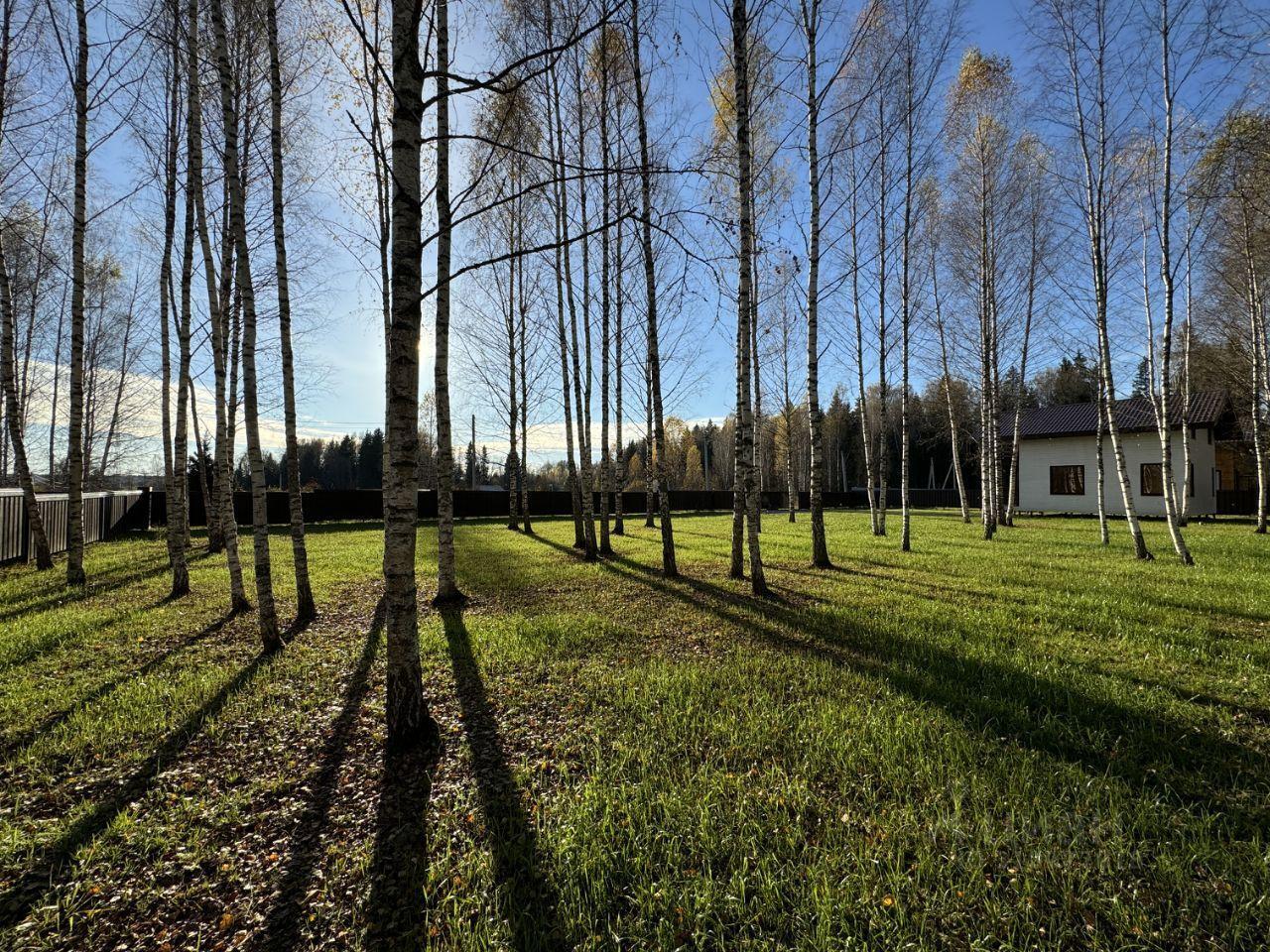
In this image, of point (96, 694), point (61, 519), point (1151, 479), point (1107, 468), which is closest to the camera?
point (96, 694)

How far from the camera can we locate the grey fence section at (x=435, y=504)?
19.5m

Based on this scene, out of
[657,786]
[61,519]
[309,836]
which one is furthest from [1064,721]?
[61,519]

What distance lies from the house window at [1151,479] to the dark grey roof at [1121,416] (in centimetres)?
177

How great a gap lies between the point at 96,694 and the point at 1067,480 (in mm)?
32467

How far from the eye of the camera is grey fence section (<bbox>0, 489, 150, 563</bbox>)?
31.9 feet

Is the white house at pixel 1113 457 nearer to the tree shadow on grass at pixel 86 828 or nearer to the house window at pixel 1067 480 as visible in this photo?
the house window at pixel 1067 480

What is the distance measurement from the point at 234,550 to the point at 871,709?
700cm

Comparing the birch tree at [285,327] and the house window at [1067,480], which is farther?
the house window at [1067,480]

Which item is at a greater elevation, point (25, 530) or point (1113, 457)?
point (1113, 457)

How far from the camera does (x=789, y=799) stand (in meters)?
2.40

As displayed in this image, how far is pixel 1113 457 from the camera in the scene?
73.8 ft

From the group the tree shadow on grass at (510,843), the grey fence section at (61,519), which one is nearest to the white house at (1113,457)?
the tree shadow on grass at (510,843)

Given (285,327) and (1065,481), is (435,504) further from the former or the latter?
(1065,481)

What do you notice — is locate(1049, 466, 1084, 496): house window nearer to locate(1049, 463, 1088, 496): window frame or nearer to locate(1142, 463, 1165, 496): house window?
locate(1049, 463, 1088, 496): window frame
